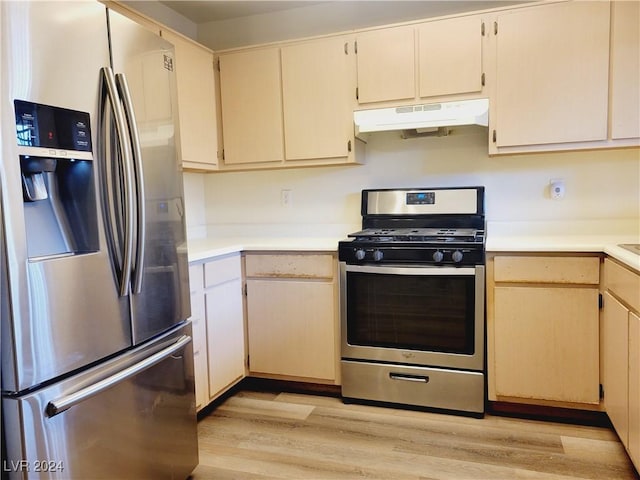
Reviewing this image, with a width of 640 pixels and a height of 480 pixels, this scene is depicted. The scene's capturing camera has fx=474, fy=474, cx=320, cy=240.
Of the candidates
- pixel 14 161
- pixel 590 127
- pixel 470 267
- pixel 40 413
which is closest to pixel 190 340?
pixel 40 413

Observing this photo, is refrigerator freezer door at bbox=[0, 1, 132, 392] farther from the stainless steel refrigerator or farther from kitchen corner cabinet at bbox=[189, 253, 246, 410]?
kitchen corner cabinet at bbox=[189, 253, 246, 410]

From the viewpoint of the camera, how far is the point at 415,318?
2451mm

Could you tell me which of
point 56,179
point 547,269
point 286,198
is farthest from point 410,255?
point 56,179

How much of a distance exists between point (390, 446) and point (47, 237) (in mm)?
1653

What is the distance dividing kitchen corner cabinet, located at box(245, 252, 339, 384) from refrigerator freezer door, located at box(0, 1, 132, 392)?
1.20 m

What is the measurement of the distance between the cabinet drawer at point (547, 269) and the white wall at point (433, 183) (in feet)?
1.85

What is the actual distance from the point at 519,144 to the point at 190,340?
1.89m

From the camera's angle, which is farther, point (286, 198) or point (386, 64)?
point (286, 198)

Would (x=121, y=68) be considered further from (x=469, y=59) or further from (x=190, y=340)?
(x=469, y=59)

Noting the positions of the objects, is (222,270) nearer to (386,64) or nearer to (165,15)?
(386,64)

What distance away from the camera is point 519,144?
8.11 feet

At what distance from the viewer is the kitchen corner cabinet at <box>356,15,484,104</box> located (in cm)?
248

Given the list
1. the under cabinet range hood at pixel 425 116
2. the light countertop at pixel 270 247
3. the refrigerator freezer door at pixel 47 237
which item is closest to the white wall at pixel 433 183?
the under cabinet range hood at pixel 425 116

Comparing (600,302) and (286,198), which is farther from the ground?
(286,198)
